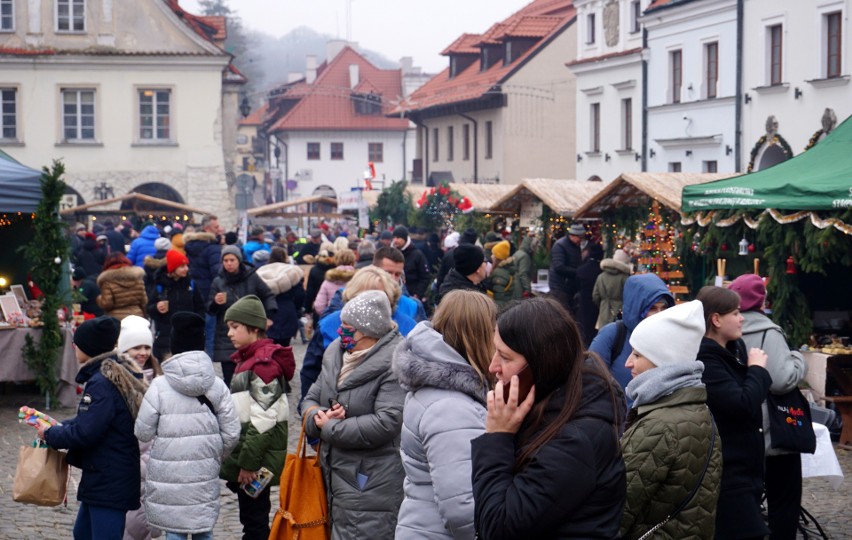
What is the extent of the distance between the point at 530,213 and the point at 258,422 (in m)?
15.9

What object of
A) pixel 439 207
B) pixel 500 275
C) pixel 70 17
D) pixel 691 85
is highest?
pixel 70 17

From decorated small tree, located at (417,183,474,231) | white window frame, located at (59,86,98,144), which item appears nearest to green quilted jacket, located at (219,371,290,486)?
decorated small tree, located at (417,183,474,231)

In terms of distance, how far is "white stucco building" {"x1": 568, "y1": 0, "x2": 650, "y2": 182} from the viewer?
3516 cm

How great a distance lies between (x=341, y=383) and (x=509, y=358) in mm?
2565

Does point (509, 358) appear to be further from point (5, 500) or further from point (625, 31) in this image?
point (625, 31)

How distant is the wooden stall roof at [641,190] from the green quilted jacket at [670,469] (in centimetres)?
1149

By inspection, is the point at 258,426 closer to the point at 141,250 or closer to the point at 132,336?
the point at 132,336

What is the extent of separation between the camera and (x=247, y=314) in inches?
277

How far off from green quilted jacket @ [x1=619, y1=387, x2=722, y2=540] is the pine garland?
10.2m

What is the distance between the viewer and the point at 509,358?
3.38m

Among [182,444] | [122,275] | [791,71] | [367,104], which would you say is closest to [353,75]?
[367,104]

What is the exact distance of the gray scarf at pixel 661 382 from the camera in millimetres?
4273

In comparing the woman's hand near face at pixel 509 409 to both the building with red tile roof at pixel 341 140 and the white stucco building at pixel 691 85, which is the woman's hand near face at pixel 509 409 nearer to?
the white stucco building at pixel 691 85

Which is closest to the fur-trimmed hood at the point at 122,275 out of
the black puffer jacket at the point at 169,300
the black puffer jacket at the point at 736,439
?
the black puffer jacket at the point at 169,300
